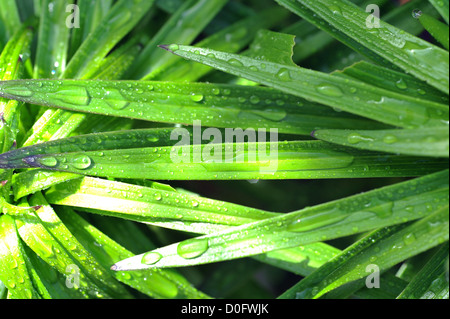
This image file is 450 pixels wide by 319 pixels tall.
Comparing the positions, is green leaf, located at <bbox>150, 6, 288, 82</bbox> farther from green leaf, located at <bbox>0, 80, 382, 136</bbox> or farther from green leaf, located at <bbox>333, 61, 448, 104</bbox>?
green leaf, located at <bbox>333, 61, 448, 104</bbox>

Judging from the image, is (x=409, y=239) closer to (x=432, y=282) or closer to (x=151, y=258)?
(x=432, y=282)

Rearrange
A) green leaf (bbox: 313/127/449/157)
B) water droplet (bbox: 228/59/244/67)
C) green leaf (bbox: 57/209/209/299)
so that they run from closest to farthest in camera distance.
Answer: green leaf (bbox: 313/127/449/157)
water droplet (bbox: 228/59/244/67)
green leaf (bbox: 57/209/209/299)

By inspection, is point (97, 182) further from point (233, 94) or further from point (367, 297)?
point (367, 297)

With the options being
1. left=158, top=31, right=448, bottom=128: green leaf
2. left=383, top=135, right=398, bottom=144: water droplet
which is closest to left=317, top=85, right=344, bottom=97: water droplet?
left=158, top=31, right=448, bottom=128: green leaf

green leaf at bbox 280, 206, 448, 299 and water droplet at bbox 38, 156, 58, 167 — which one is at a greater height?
water droplet at bbox 38, 156, 58, 167

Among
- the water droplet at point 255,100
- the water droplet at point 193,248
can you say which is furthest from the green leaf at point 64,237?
the water droplet at point 255,100

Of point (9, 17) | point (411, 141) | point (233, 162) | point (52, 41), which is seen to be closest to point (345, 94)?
point (411, 141)
